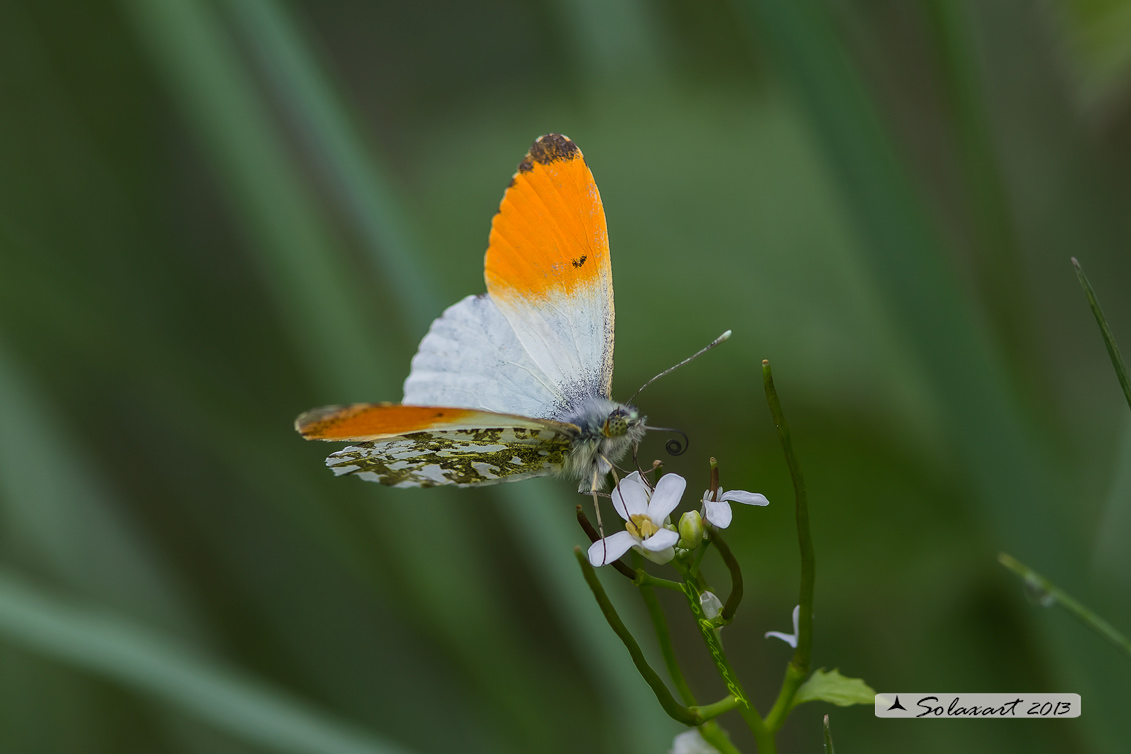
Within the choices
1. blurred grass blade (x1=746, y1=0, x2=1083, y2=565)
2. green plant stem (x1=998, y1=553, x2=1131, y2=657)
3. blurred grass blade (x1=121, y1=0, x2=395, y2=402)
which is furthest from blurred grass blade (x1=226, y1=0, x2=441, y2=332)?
green plant stem (x1=998, y1=553, x2=1131, y2=657)

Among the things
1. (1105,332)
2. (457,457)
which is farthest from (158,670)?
(1105,332)

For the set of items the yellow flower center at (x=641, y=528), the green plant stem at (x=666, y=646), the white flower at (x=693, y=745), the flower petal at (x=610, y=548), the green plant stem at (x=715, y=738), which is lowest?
the white flower at (x=693, y=745)

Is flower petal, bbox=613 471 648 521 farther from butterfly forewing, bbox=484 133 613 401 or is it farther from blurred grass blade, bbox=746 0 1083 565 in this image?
blurred grass blade, bbox=746 0 1083 565

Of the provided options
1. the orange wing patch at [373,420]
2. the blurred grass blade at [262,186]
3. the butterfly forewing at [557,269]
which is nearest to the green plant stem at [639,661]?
the orange wing patch at [373,420]

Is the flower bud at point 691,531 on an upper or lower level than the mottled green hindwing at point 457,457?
lower

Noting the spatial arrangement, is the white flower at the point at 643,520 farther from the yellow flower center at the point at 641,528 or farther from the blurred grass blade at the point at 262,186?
the blurred grass blade at the point at 262,186

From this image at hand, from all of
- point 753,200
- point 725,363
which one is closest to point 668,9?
point 753,200

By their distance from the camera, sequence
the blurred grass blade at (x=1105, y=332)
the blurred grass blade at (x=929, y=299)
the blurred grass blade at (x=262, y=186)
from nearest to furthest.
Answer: the blurred grass blade at (x=1105, y=332), the blurred grass blade at (x=929, y=299), the blurred grass blade at (x=262, y=186)

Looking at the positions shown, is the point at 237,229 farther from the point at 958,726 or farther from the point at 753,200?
the point at 958,726
